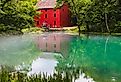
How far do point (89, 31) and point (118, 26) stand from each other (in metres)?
5.29

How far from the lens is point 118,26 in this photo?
1849 inches

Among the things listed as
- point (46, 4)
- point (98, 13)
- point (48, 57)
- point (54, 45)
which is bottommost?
point (54, 45)

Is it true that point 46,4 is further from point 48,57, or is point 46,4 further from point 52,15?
point 48,57

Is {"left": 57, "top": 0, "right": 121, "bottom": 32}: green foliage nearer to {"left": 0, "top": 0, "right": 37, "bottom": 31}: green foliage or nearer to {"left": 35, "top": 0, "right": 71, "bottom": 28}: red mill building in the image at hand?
{"left": 0, "top": 0, "right": 37, "bottom": 31}: green foliage

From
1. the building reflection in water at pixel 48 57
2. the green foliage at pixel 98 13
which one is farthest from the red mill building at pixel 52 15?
the building reflection in water at pixel 48 57

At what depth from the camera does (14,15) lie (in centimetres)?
5091

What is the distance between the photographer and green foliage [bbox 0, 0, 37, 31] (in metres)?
49.3

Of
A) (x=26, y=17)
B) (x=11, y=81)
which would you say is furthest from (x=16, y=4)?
(x=11, y=81)

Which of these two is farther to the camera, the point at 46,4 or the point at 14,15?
the point at 46,4

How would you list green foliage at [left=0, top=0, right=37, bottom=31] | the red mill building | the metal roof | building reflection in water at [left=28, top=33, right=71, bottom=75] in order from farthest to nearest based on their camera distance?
the metal roof < the red mill building < green foliage at [left=0, top=0, right=37, bottom=31] < building reflection in water at [left=28, top=33, right=71, bottom=75]

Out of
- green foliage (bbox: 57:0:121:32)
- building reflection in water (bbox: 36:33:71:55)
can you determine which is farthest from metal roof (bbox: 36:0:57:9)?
building reflection in water (bbox: 36:33:71:55)

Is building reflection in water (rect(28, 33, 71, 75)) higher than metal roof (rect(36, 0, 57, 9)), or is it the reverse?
metal roof (rect(36, 0, 57, 9))

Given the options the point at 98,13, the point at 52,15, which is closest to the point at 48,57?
the point at 98,13

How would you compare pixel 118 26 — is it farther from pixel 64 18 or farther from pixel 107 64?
pixel 107 64
